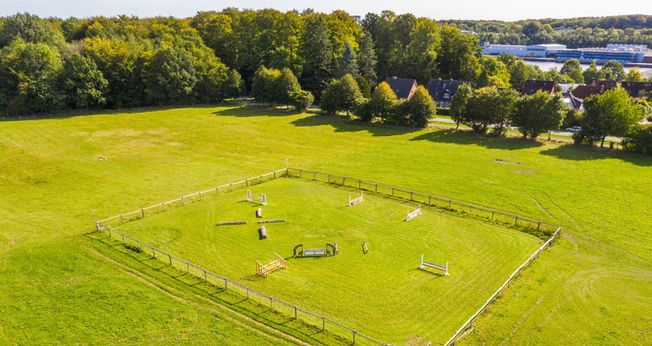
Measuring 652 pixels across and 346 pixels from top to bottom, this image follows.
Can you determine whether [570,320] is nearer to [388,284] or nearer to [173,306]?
[388,284]

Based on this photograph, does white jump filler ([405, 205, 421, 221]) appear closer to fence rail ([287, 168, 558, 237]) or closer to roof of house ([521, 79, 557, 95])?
fence rail ([287, 168, 558, 237])

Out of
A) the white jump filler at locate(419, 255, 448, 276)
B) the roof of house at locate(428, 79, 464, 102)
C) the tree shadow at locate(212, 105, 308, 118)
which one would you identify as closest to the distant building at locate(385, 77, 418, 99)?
the roof of house at locate(428, 79, 464, 102)

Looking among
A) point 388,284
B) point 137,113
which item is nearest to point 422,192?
point 388,284

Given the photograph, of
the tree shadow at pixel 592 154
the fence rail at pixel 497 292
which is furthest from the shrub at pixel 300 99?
the fence rail at pixel 497 292

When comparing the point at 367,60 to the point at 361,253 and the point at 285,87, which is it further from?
the point at 361,253

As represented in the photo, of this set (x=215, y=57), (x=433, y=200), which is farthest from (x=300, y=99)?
(x=433, y=200)

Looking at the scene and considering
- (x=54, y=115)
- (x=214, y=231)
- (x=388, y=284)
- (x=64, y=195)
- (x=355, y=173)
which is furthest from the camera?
(x=54, y=115)

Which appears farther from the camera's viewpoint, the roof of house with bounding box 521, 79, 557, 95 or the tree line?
the roof of house with bounding box 521, 79, 557, 95
